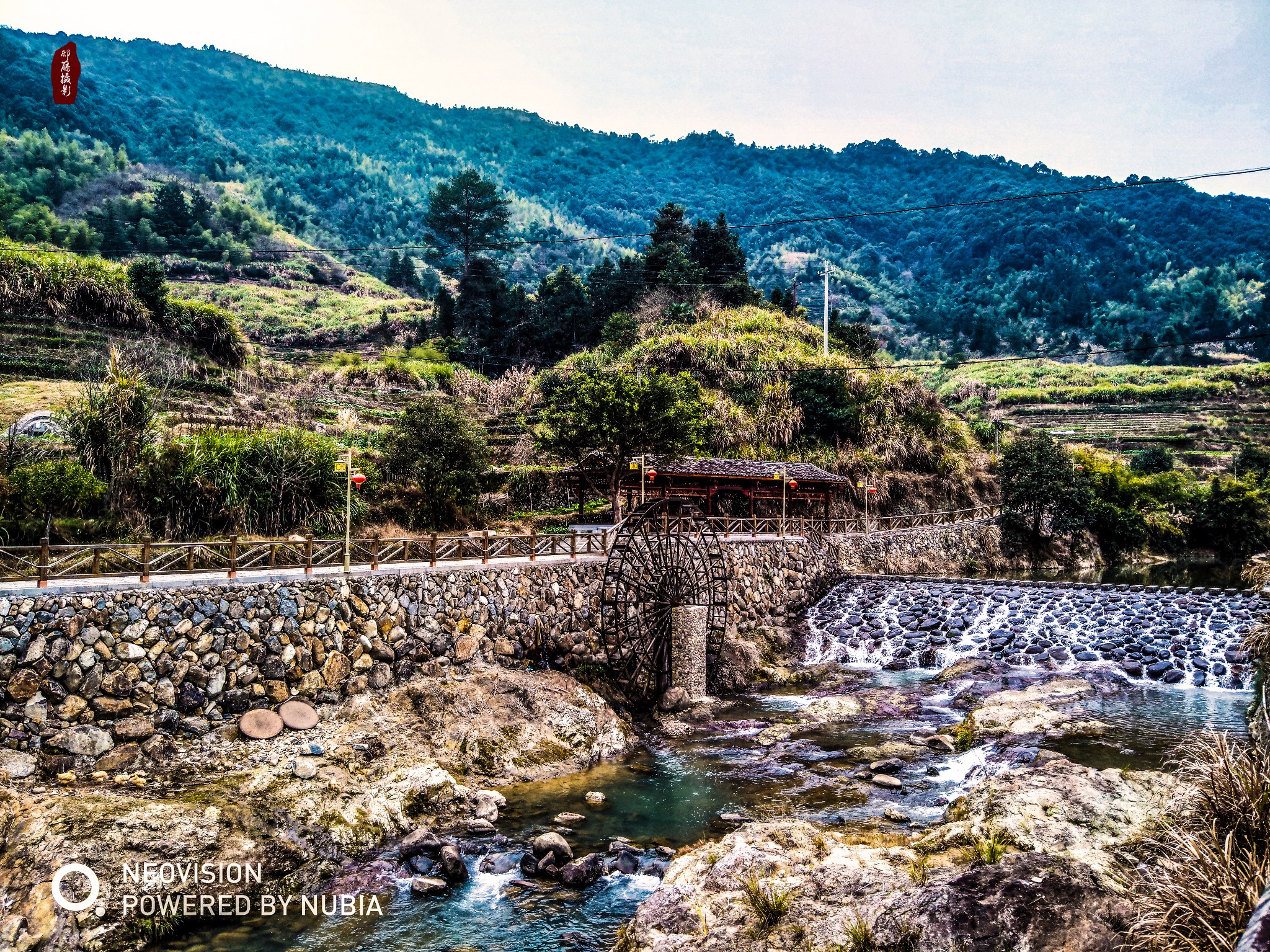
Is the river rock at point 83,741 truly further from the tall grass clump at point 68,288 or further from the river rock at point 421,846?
the tall grass clump at point 68,288

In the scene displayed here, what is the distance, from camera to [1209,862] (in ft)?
18.8

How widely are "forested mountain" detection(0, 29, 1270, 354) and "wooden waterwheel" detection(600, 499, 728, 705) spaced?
189ft

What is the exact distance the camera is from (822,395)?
43.0 meters

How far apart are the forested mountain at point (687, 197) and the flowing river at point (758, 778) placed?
207 feet

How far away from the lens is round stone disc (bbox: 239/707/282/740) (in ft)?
42.3

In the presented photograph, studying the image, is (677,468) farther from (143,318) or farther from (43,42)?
(43,42)

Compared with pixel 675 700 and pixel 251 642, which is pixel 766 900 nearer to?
pixel 251 642

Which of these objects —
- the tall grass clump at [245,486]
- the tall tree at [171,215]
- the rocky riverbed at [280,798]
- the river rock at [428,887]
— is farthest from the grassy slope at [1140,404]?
the tall tree at [171,215]

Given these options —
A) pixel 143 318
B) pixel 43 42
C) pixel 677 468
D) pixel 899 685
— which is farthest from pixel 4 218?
pixel 43 42

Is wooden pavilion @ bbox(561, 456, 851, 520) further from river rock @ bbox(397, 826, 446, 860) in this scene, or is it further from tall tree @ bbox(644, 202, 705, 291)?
tall tree @ bbox(644, 202, 705, 291)

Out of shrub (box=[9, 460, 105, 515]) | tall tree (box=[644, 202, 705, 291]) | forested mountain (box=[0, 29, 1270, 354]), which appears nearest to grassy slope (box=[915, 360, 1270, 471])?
forested mountain (box=[0, 29, 1270, 354])

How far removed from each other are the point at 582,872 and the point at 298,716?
19.2 feet

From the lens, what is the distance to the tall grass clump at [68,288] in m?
32.2

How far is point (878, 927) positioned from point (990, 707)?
11256mm
